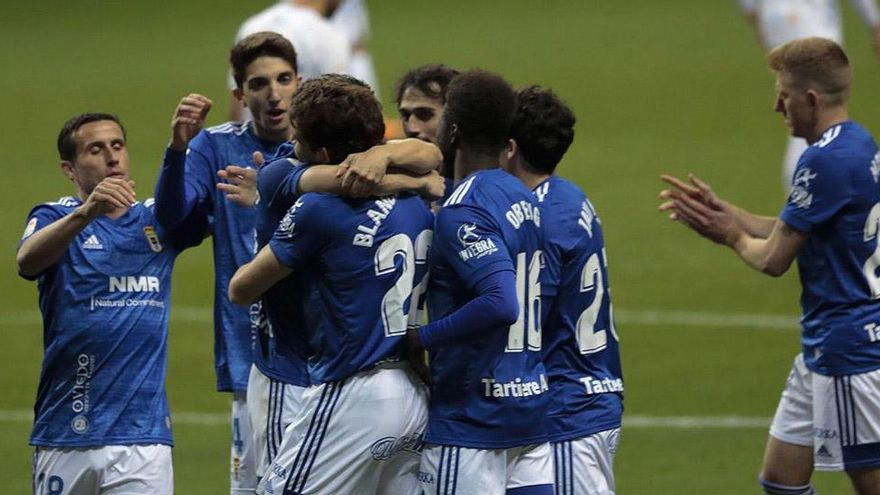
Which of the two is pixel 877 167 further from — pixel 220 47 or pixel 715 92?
pixel 220 47

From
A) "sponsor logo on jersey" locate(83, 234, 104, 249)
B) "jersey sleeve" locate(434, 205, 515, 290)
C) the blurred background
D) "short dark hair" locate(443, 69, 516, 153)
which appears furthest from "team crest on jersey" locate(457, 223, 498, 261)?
the blurred background

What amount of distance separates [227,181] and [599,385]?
1866 mm

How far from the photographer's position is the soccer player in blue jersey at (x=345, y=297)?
5.82 meters

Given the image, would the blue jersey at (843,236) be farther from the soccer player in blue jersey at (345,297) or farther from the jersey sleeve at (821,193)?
the soccer player in blue jersey at (345,297)

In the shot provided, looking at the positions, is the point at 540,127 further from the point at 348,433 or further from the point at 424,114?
the point at 348,433

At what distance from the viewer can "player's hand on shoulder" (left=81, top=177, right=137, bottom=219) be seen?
626 cm

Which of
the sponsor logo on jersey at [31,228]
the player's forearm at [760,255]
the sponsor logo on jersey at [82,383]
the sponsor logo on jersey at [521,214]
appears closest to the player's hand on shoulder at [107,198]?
the sponsor logo on jersey at [31,228]

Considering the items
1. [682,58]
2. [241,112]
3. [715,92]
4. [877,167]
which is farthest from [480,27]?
[877,167]

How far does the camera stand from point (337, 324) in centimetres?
589

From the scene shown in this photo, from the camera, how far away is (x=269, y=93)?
24.1 feet

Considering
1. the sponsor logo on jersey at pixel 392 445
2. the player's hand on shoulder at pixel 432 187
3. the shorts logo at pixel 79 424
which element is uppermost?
the player's hand on shoulder at pixel 432 187

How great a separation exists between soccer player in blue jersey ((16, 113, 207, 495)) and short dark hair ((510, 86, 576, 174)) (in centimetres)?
164

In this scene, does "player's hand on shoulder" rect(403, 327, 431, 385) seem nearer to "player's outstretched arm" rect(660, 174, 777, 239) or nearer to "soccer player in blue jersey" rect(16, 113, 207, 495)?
"soccer player in blue jersey" rect(16, 113, 207, 495)

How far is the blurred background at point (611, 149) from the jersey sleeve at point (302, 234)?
3840 mm
